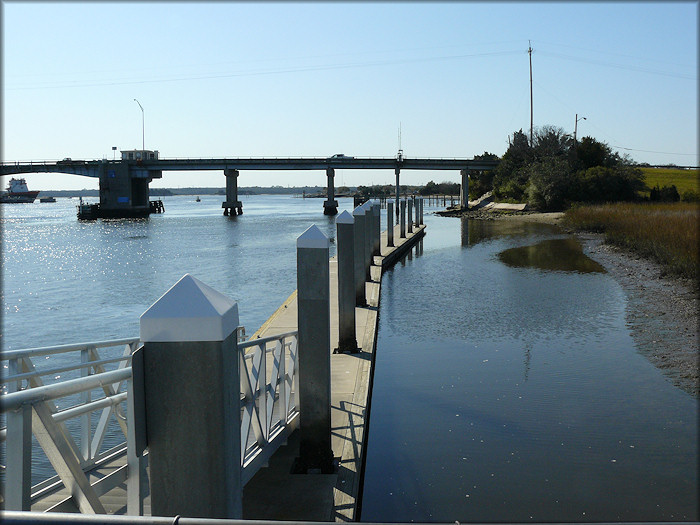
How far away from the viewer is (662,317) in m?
15.6

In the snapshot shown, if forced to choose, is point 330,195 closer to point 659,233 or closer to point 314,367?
point 659,233

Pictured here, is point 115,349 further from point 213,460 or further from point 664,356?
point 213,460

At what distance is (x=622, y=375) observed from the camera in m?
11.3

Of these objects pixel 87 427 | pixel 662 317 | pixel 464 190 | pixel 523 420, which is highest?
pixel 464 190

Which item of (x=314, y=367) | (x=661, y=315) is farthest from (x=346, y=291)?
(x=661, y=315)

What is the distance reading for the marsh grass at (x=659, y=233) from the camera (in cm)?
2081

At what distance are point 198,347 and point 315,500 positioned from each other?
378 cm

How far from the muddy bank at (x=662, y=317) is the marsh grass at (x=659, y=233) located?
0.46 m

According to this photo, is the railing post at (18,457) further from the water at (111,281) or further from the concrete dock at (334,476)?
the water at (111,281)

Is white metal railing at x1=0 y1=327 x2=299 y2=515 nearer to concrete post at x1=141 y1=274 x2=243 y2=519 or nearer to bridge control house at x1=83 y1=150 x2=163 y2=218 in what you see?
concrete post at x1=141 y1=274 x2=243 y2=519

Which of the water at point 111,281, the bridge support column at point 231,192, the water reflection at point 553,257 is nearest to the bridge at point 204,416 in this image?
the water at point 111,281

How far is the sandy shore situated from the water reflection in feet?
2.32

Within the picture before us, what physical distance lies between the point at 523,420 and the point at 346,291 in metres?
3.87

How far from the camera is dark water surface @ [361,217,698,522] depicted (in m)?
7.02
